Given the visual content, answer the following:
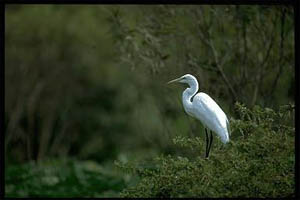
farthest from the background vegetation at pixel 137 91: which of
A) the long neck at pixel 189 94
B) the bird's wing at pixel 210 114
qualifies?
the long neck at pixel 189 94

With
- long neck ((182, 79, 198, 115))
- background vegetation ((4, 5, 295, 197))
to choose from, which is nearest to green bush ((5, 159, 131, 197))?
background vegetation ((4, 5, 295, 197))

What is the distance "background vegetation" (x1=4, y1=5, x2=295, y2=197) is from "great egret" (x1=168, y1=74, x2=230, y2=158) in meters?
0.14

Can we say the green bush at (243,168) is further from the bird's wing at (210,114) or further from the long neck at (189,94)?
the long neck at (189,94)

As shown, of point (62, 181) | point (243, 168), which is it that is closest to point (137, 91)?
point (62, 181)

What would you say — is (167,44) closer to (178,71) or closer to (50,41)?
(178,71)

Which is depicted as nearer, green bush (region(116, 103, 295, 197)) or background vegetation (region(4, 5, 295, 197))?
Result: green bush (region(116, 103, 295, 197))

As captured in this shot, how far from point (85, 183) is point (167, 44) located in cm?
351

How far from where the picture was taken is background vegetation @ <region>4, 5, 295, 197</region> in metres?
6.46

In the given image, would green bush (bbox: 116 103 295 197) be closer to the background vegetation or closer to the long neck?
the background vegetation

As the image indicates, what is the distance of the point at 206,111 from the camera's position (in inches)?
285

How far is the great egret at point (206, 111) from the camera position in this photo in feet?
23.4

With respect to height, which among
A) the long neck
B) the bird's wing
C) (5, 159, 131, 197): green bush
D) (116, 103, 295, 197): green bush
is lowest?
(5, 159, 131, 197): green bush

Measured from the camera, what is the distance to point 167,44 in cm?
1255

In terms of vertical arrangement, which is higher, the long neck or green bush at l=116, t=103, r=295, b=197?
the long neck
